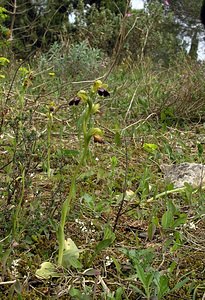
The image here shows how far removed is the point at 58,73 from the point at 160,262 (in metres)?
3.07

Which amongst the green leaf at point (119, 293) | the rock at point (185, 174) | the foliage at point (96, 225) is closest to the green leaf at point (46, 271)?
the foliage at point (96, 225)

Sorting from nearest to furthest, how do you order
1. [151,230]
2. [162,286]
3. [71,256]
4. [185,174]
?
[162,286] → [71,256] → [151,230] → [185,174]

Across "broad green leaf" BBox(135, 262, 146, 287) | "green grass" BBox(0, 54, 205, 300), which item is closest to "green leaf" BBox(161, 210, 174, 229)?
"green grass" BBox(0, 54, 205, 300)

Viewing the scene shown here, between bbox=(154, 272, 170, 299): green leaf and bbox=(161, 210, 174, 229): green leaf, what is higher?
bbox=(154, 272, 170, 299): green leaf

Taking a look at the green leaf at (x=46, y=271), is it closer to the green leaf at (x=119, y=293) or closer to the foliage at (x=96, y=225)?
the foliage at (x=96, y=225)

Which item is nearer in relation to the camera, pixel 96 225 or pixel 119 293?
pixel 119 293

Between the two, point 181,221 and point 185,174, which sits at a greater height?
point 181,221

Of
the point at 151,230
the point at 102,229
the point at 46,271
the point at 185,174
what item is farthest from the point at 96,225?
the point at 185,174

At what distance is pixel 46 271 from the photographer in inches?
42.3

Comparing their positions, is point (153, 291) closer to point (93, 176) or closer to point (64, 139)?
point (93, 176)

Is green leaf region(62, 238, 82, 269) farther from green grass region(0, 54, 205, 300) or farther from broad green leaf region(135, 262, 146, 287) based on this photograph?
broad green leaf region(135, 262, 146, 287)

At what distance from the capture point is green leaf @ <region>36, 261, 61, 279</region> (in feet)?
3.51

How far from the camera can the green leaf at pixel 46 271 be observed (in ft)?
A: 3.51

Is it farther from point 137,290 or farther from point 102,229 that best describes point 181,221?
point 137,290
